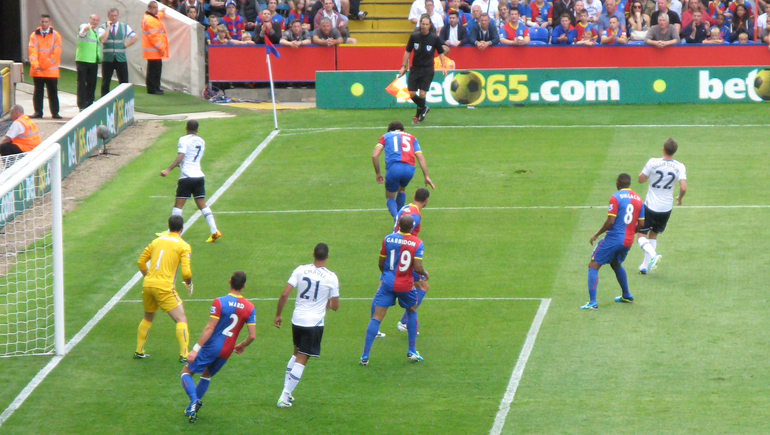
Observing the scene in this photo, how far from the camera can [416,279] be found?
11.7 meters

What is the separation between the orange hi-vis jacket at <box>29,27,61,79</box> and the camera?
24.3m

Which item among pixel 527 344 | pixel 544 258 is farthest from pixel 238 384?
pixel 544 258

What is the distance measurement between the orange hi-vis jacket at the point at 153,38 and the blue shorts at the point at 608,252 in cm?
1752

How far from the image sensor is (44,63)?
79.8ft

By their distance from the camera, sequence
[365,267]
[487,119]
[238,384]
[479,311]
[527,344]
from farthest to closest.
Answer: [487,119] → [365,267] → [479,311] → [527,344] → [238,384]

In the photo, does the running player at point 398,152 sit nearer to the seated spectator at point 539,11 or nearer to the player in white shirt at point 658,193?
the player in white shirt at point 658,193

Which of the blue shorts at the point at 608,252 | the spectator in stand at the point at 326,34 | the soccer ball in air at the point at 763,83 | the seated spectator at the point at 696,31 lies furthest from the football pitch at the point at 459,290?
the spectator in stand at the point at 326,34

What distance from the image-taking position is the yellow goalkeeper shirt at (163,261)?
1168cm

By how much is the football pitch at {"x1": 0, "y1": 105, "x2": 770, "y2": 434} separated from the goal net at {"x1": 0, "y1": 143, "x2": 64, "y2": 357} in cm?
38

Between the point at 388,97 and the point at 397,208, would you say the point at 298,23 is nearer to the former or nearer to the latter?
the point at 388,97

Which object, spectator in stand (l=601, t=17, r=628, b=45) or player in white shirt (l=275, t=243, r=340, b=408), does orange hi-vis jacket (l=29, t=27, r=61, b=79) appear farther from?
player in white shirt (l=275, t=243, r=340, b=408)

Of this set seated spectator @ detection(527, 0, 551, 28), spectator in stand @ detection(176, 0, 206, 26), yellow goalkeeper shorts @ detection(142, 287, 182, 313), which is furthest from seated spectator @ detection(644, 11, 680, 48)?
yellow goalkeeper shorts @ detection(142, 287, 182, 313)

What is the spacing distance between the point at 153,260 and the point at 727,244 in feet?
31.8

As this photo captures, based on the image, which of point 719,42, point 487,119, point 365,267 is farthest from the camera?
point 719,42
